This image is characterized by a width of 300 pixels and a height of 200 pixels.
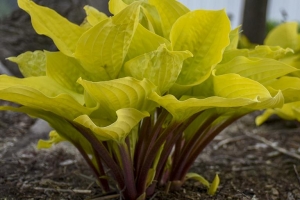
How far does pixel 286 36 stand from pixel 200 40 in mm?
935

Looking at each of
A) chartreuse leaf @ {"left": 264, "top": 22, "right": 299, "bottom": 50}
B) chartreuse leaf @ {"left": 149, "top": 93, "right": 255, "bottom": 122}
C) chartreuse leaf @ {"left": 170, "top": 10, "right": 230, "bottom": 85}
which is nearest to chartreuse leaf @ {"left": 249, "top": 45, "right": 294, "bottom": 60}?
chartreuse leaf @ {"left": 170, "top": 10, "right": 230, "bottom": 85}

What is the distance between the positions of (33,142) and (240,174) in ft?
3.02

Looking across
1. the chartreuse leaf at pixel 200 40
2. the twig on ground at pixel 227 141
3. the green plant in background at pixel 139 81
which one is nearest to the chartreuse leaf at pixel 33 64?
the green plant in background at pixel 139 81

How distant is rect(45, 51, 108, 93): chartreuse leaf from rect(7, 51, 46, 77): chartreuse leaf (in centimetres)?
8

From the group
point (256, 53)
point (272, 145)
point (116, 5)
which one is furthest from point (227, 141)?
point (116, 5)

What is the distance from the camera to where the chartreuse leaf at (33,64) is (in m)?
1.14

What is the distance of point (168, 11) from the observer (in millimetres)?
1097

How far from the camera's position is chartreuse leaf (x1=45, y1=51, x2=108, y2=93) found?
1078mm

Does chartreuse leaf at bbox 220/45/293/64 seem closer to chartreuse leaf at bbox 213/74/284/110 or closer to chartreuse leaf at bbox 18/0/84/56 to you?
chartreuse leaf at bbox 213/74/284/110

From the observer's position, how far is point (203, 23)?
1.03 m

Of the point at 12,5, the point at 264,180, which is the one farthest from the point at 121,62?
the point at 12,5

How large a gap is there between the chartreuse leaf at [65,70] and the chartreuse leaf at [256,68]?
1.07ft

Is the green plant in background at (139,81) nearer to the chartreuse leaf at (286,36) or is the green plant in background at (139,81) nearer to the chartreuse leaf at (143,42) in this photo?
the chartreuse leaf at (143,42)

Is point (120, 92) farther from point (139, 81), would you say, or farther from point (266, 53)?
point (266, 53)
